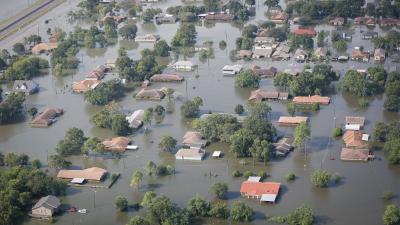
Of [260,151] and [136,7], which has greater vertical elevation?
[136,7]

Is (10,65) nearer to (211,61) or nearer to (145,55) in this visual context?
(145,55)

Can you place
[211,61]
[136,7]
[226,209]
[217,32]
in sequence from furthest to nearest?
1. [136,7]
2. [217,32]
3. [211,61]
4. [226,209]

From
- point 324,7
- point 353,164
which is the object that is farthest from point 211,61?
point 353,164

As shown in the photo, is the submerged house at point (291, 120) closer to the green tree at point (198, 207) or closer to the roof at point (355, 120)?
the roof at point (355, 120)

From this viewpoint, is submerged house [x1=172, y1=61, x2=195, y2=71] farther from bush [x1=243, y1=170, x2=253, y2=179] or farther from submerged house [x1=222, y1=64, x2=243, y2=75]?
bush [x1=243, y1=170, x2=253, y2=179]

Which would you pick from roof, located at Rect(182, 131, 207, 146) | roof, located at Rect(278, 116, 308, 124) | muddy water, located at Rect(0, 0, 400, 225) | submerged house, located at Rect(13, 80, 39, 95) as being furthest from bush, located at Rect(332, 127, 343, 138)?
submerged house, located at Rect(13, 80, 39, 95)

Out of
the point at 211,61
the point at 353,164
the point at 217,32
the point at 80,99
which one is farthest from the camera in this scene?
the point at 217,32
